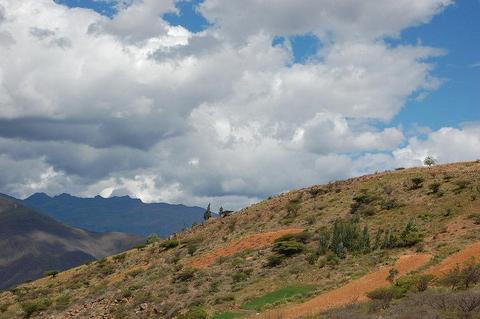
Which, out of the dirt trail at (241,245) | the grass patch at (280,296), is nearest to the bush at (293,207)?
the dirt trail at (241,245)

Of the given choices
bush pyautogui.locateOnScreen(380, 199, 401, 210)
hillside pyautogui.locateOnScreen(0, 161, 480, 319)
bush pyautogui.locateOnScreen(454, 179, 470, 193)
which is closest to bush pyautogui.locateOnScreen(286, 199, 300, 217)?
hillside pyautogui.locateOnScreen(0, 161, 480, 319)

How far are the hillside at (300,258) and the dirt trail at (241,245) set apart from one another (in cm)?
22

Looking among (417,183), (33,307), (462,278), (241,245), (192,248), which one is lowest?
(33,307)

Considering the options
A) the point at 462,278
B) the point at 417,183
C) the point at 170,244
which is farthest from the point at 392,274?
the point at 170,244

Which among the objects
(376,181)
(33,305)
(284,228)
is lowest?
(33,305)

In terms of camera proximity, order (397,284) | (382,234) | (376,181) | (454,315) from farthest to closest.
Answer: (376,181), (382,234), (397,284), (454,315)

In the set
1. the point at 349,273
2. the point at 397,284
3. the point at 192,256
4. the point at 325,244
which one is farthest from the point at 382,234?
the point at 192,256

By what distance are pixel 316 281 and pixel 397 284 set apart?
32.9 ft

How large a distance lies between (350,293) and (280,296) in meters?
5.52

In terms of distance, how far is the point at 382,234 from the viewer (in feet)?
Result: 144

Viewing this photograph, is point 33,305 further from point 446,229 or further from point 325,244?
point 446,229

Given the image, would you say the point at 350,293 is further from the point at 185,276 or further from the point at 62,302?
the point at 62,302

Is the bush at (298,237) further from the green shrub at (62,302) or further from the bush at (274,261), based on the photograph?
the green shrub at (62,302)

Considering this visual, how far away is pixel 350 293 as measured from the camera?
3022cm
